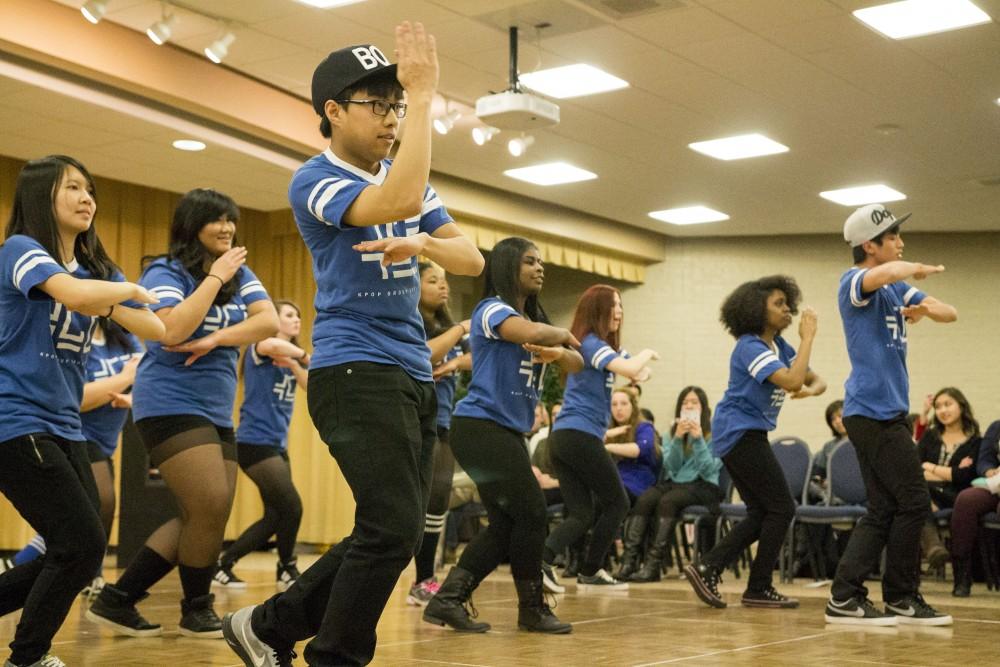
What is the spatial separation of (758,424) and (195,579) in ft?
9.18

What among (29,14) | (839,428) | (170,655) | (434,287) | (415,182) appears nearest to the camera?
(415,182)

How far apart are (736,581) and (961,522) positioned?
167 cm

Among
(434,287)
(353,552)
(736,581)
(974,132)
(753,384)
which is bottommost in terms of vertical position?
(736,581)

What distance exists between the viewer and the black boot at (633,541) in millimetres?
8328

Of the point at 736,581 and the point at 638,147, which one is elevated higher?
the point at 638,147

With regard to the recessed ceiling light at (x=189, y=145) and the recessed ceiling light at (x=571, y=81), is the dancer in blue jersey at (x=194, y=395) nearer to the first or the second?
the recessed ceiling light at (x=571, y=81)

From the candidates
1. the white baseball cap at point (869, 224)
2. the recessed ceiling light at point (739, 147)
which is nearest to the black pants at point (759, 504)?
the white baseball cap at point (869, 224)

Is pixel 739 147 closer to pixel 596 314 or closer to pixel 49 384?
pixel 596 314

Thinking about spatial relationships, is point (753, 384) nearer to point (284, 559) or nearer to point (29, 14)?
point (284, 559)

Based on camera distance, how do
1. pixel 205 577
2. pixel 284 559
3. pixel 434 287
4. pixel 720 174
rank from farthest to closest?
pixel 720 174
pixel 284 559
pixel 434 287
pixel 205 577

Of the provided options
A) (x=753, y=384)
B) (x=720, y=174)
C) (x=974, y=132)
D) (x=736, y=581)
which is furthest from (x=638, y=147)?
(x=753, y=384)

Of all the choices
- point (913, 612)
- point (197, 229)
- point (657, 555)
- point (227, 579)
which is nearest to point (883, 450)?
point (913, 612)

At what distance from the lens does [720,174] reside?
35.9 ft

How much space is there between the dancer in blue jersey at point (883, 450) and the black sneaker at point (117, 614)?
2.84 metres
